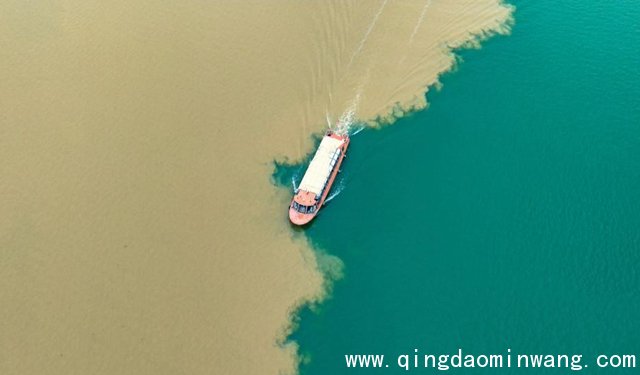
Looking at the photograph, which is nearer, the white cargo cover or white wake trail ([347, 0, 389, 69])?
the white cargo cover

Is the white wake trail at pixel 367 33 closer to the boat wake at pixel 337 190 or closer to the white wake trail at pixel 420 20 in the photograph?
the white wake trail at pixel 420 20

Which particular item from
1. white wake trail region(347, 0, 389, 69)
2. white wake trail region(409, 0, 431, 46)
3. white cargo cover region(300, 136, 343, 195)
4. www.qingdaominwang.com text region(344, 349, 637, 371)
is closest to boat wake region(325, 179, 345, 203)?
white cargo cover region(300, 136, 343, 195)

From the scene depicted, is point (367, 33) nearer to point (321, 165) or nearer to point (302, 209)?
point (321, 165)

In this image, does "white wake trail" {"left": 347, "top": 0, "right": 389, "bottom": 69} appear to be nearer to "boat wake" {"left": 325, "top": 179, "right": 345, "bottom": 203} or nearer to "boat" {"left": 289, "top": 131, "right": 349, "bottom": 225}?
"boat" {"left": 289, "top": 131, "right": 349, "bottom": 225}

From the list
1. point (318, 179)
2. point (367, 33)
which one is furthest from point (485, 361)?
point (367, 33)

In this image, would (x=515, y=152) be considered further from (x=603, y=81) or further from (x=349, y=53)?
(x=349, y=53)

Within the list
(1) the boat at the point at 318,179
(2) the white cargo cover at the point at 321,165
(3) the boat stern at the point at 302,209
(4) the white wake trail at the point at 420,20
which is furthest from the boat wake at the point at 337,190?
(4) the white wake trail at the point at 420,20

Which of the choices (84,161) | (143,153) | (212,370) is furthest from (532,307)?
(84,161)
